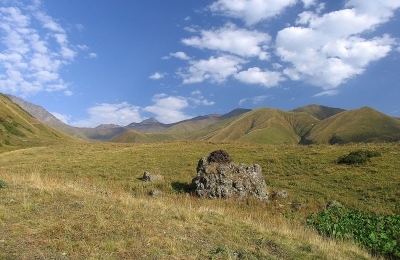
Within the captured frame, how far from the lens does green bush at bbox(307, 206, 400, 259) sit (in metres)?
10.1

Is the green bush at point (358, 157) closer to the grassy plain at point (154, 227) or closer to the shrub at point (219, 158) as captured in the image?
the grassy plain at point (154, 227)

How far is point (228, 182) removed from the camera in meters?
21.5

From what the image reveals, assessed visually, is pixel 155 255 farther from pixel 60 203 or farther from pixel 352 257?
pixel 352 257

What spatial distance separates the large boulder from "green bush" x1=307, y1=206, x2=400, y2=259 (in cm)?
751

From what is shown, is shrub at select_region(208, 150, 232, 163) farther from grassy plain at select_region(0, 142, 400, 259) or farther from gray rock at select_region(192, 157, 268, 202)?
grassy plain at select_region(0, 142, 400, 259)

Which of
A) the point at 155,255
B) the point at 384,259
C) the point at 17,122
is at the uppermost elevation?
the point at 17,122

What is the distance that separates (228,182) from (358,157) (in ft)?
47.6

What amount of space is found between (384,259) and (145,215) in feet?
25.0

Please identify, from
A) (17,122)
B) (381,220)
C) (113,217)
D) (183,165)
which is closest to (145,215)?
(113,217)

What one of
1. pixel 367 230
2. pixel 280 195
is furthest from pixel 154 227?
pixel 280 195

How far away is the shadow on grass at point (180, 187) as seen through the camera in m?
22.6

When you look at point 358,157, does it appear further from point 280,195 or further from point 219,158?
point 219,158

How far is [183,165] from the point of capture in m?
33.0

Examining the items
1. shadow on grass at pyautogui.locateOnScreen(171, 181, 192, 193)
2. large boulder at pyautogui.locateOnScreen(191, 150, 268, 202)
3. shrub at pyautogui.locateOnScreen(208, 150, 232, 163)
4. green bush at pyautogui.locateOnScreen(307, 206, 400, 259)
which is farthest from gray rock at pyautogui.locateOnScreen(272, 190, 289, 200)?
green bush at pyautogui.locateOnScreen(307, 206, 400, 259)
